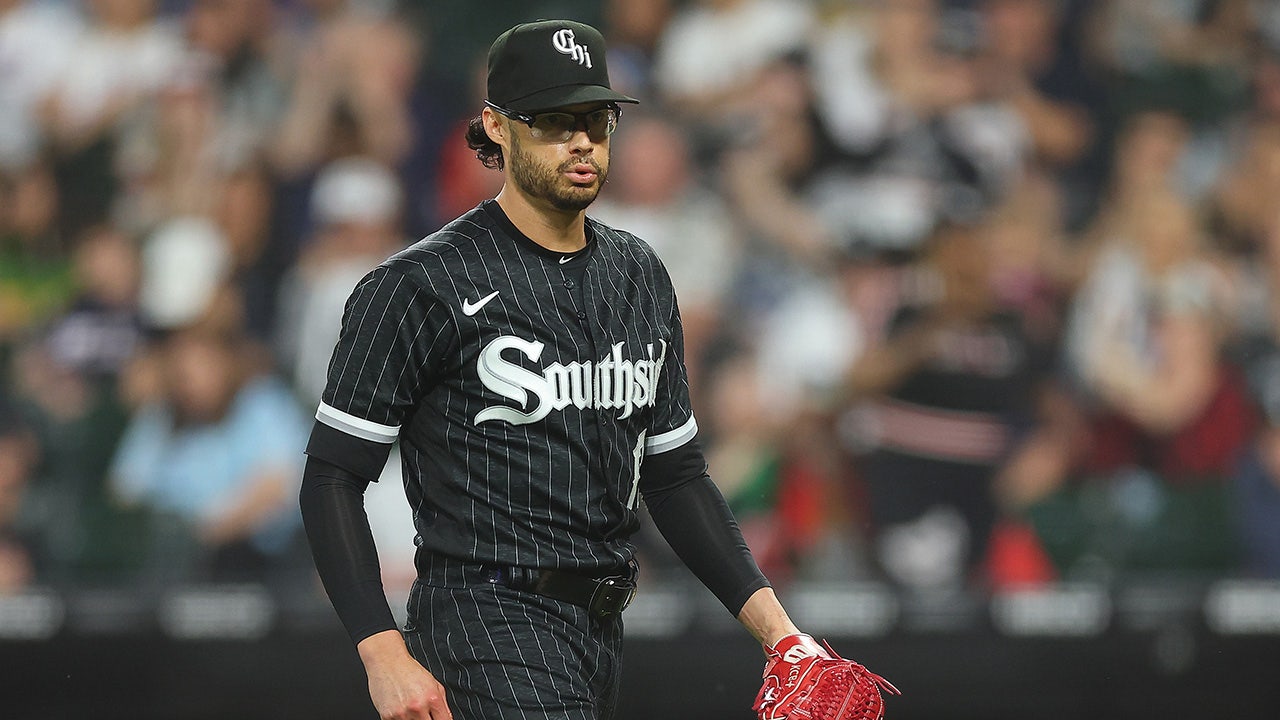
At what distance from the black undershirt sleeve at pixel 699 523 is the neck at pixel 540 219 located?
17.9 inches

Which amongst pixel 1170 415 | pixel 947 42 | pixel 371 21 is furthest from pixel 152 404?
A: pixel 1170 415

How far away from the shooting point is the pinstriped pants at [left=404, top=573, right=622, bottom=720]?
2.63m

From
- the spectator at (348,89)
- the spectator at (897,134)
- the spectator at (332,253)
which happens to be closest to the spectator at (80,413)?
the spectator at (332,253)

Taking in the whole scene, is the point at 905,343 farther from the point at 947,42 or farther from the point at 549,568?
the point at 549,568

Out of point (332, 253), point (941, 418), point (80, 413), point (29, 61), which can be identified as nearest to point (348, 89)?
point (332, 253)

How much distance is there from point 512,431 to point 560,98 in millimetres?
571

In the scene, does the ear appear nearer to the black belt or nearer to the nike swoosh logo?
the nike swoosh logo

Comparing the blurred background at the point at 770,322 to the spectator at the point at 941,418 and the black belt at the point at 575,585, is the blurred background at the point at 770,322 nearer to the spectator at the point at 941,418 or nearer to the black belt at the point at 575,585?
the spectator at the point at 941,418

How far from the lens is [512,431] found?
2.70 metres

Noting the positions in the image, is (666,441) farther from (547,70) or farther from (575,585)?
(547,70)

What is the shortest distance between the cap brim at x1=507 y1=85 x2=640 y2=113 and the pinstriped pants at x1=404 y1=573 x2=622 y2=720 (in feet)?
2.67

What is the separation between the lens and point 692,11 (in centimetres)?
687

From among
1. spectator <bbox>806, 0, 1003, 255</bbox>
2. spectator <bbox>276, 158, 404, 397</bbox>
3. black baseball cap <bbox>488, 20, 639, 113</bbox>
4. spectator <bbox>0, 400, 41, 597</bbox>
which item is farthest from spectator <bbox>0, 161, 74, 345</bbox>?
black baseball cap <bbox>488, 20, 639, 113</bbox>

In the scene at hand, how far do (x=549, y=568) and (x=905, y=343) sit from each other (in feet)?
12.8
